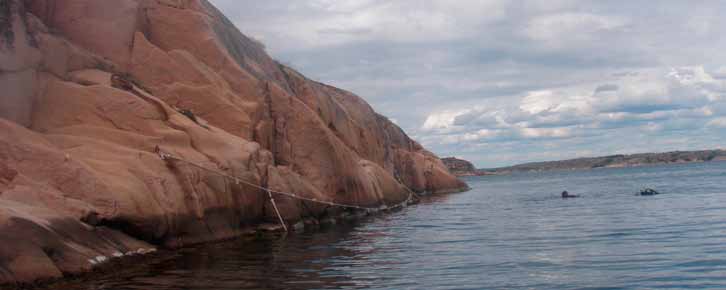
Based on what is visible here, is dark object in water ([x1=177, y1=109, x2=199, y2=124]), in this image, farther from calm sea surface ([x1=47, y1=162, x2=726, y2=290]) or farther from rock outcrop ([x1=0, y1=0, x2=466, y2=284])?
calm sea surface ([x1=47, y1=162, x2=726, y2=290])

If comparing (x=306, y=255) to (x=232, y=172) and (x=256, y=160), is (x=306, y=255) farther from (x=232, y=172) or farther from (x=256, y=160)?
(x=256, y=160)

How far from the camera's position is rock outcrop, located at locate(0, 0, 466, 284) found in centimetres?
1526

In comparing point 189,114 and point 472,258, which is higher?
point 189,114

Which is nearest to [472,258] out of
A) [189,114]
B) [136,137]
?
[136,137]

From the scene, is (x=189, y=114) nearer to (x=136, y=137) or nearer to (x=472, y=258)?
(x=136, y=137)

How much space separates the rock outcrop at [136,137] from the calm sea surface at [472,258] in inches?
45.9

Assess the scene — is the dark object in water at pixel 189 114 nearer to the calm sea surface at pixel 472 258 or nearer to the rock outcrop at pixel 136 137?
the rock outcrop at pixel 136 137

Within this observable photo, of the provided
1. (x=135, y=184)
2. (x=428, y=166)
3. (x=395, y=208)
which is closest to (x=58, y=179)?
(x=135, y=184)

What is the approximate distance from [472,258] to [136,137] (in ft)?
33.1

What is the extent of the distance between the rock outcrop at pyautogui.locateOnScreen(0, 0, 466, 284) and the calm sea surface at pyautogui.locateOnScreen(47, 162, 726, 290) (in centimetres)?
117

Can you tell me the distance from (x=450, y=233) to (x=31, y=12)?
15.8 m

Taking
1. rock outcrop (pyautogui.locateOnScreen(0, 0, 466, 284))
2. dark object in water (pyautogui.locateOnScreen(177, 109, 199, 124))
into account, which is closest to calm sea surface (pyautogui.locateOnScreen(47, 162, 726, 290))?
rock outcrop (pyautogui.locateOnScreen(0, 0, 466, 284))

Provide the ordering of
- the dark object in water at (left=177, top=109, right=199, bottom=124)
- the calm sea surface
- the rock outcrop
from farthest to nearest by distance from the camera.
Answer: the dark object in water at (left=177, top=109, right=199, bottom=124) < the rock outcrop < the calm sea surface

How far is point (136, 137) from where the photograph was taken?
20359 millimetres
